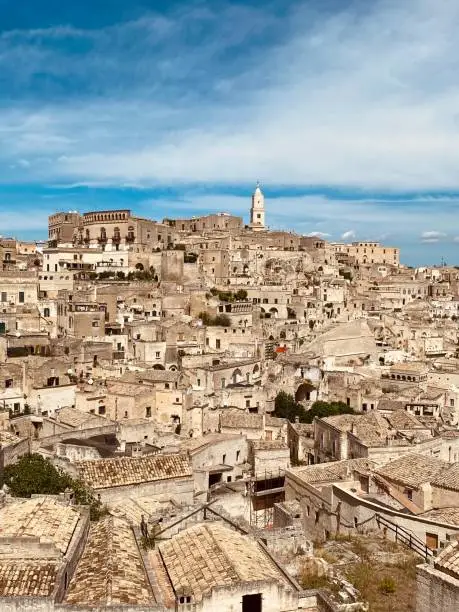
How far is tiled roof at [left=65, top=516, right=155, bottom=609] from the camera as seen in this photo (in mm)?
8625

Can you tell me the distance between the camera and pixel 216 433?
22812 mm

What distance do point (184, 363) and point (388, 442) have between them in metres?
15.1

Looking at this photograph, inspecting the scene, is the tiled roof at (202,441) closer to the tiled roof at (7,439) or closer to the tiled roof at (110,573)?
the tiled roof at (7,439)

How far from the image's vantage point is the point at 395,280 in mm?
67250

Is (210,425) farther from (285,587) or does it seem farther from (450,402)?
(285,587)

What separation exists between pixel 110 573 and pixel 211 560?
5.01 feet

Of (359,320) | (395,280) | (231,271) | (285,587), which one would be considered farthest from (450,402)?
(395,280)

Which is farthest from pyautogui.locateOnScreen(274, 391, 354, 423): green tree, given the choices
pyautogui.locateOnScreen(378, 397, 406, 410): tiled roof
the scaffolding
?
the scaffolding

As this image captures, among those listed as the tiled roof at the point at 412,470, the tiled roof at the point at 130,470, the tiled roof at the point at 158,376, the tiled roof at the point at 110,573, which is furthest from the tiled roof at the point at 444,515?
the tiled roof at the point at 158,376

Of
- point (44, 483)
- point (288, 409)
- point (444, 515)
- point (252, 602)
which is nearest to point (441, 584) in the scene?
point (252, 602)

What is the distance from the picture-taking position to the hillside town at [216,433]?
9.50 metres

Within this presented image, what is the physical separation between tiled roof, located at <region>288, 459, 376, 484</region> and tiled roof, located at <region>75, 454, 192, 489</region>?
3371mm

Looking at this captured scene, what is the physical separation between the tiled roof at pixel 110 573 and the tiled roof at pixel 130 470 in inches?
131

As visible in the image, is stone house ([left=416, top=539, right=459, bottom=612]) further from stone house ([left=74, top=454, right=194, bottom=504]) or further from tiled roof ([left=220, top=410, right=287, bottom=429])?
tiled roof ([left=220, top=410, right=287, bottom=429])
